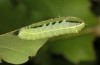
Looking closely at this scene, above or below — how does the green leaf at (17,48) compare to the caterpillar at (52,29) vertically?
below

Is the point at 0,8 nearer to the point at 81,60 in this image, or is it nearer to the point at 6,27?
the point at 6,27

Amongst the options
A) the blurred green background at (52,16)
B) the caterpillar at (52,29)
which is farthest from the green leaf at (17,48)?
the blurred green background at (52,16)

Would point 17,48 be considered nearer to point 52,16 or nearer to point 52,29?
point 52,29

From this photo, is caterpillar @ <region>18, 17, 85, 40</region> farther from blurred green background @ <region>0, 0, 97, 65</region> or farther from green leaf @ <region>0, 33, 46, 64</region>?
blurred green background @ <region>0, 0, 97, 65</region>

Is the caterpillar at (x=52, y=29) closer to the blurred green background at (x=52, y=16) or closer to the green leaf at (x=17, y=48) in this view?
the green leaf at (x=17, y=48)

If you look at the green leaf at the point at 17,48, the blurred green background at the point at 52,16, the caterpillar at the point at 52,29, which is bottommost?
the blurred green background at the point at 52,16

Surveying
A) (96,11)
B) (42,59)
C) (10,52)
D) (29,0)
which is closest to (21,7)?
(29,0)
